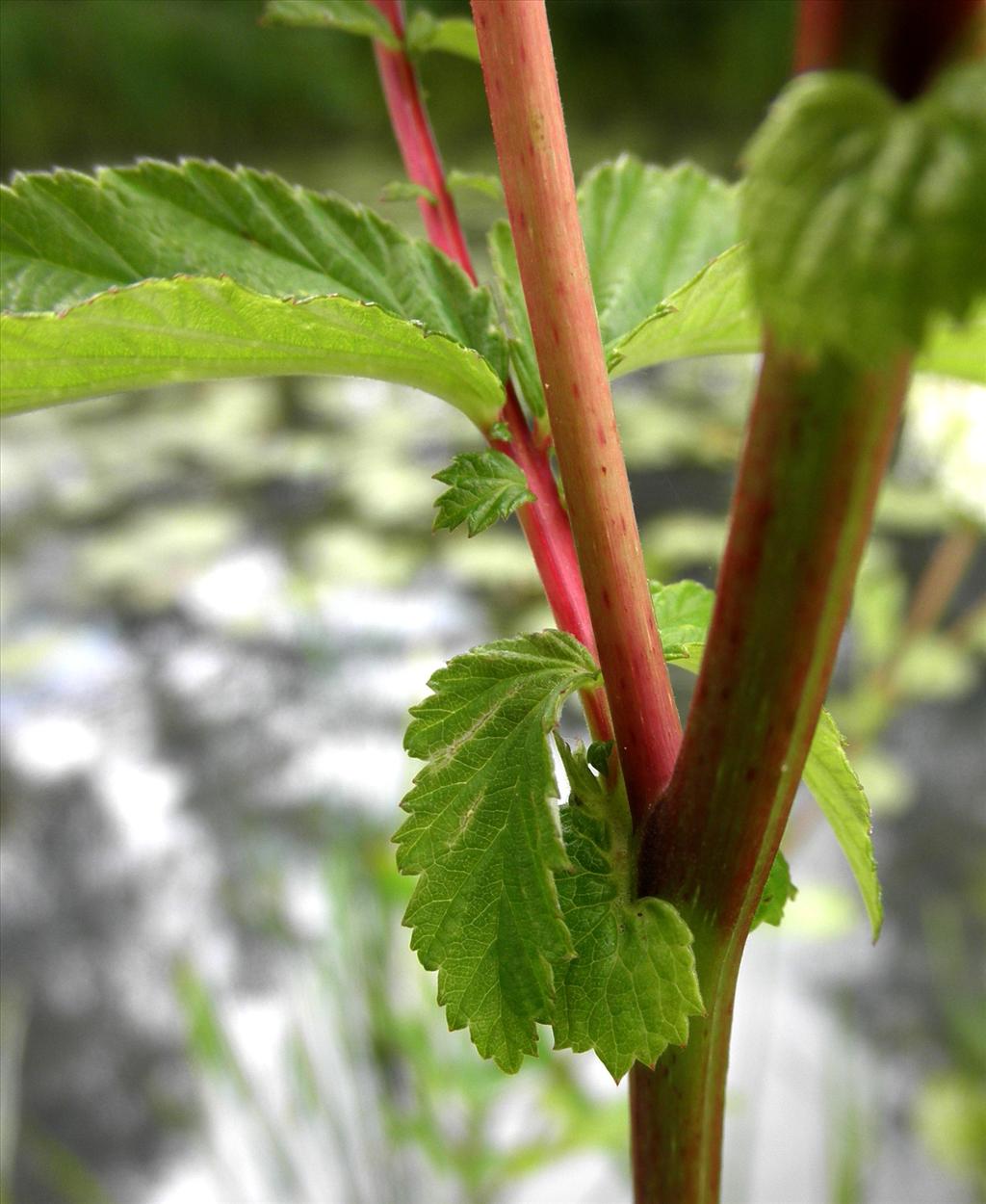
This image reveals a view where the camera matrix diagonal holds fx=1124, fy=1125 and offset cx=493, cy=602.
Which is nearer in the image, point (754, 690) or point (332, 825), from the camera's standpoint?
point (754, 690)

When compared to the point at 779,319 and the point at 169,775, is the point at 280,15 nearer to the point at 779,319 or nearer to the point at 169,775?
the point at 779,319

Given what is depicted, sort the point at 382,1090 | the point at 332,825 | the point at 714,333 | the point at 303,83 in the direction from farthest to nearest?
the point at 303,83 → the point at 332,825 → the point at 382,1090 → the point at 714,333

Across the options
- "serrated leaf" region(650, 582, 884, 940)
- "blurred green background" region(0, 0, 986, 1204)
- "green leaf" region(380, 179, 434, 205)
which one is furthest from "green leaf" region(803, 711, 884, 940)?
"blurred green background" region(0, 0, 986, 1204)

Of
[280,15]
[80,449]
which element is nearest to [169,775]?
[80,449]

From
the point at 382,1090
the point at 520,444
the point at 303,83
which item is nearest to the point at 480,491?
the point at 520,444

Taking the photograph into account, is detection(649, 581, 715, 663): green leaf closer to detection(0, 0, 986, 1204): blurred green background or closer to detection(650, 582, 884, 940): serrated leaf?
detection(650, 582, 884, 940): serrated leaf

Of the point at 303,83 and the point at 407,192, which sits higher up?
the point at 303,83

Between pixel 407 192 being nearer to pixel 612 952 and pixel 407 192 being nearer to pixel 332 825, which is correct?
pixel 612 952
